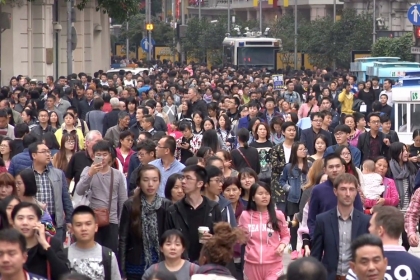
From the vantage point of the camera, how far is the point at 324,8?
354 ft

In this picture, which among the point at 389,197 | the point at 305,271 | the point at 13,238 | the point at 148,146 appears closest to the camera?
the point at 305,271

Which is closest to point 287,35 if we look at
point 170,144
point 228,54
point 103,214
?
point 228,54

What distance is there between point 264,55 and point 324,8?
2003 inches

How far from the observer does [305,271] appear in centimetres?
662

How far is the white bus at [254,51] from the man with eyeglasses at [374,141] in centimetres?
3797

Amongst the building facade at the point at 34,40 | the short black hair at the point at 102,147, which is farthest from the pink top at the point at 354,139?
the building facade at the point at 34,40

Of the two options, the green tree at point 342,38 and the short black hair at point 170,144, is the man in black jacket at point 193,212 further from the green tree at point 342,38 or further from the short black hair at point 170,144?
the green tree at point 342,38

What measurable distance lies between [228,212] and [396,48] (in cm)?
4171

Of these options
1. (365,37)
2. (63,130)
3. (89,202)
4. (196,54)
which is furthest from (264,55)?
(89,202)

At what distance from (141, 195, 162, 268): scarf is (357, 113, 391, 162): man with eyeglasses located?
798 cm

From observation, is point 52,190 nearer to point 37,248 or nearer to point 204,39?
point 37,248

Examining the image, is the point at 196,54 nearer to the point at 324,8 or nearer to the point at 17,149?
the point at 324,8

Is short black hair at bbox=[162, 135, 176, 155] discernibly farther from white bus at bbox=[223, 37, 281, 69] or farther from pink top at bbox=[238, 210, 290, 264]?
white bus at bbox=[223, 37, 281, 69]

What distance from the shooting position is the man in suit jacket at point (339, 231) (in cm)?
962
